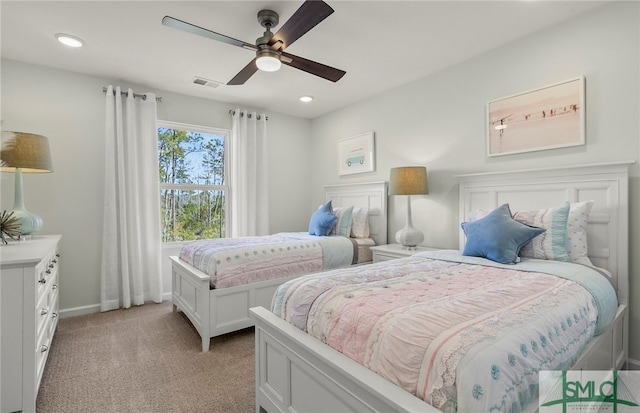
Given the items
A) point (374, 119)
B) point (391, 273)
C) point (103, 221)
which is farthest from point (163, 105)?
point (391, 273)

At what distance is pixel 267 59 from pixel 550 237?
2.34 meters

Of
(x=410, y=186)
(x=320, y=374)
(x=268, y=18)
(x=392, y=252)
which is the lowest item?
(x=320, y=374)

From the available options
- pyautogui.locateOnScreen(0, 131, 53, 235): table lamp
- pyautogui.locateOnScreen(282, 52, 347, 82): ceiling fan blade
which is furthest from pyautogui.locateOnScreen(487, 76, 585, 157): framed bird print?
pyautogui.locateOnScreen(0, 131, 53, 235): table lamp

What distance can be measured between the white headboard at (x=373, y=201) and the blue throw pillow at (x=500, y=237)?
1553 mm

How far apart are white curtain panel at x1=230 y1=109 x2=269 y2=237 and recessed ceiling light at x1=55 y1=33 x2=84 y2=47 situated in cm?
187

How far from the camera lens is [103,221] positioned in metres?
3.47

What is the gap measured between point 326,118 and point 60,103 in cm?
325

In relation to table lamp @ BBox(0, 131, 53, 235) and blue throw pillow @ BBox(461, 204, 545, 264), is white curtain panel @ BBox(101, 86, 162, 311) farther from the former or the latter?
blue throw pillow @ BBox(461, 204, 545, 264)

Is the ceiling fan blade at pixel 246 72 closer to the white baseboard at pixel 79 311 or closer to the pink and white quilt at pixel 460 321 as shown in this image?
the pink and white quilt at pixel 460 321

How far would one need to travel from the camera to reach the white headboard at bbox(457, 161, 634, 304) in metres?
2.12

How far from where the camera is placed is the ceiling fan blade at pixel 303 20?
5.77 feet

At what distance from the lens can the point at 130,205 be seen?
11.8 ft

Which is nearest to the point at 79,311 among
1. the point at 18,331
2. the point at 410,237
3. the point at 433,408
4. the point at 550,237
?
the point at 18,331

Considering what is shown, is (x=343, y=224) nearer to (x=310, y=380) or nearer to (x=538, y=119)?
(x=538, y=119)
